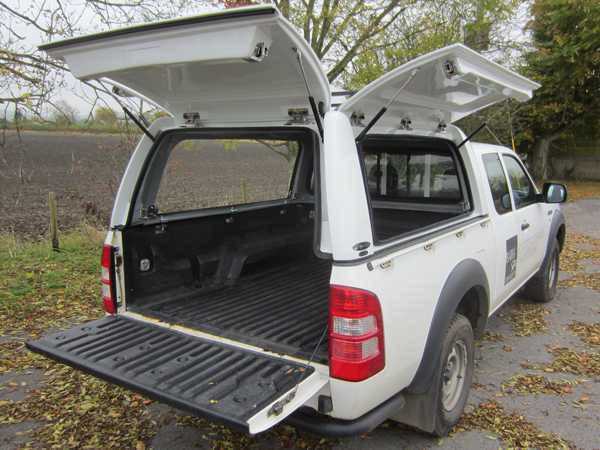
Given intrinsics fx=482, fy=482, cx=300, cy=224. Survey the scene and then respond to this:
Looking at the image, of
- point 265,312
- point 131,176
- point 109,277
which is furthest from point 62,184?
point 265,312

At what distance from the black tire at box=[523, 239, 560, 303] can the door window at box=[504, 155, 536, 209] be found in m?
0.91

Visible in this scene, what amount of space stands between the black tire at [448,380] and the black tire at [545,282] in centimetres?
256

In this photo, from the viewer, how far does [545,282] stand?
5355 millimetres

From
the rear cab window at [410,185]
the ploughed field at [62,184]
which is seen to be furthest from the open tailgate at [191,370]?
the ploughed field at [62,184]

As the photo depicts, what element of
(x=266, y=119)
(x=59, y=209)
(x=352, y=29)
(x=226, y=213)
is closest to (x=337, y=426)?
(x=266, y=119)

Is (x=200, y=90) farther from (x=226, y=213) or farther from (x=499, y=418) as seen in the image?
(x=499, y=418)

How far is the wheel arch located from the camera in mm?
2623

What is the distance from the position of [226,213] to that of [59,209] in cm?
916

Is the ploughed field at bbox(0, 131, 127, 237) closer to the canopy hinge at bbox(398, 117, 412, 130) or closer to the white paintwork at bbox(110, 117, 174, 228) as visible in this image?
the white paintwork at bbox(110, 117, 174, 228)

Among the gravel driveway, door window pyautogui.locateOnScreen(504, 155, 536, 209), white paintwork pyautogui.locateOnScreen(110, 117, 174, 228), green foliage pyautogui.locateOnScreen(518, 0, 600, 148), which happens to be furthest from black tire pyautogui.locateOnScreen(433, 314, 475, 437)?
green foliage pyautogui.locateOnScreen(518, 0, 600, 148)

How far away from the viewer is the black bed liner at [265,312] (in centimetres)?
289

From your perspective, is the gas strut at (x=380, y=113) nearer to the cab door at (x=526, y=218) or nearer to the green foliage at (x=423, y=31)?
the cab door at (x=526, y=218)

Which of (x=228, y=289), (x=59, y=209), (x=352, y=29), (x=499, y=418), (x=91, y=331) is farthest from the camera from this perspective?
(x=59, y=209)

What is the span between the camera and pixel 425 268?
266 centimetres
